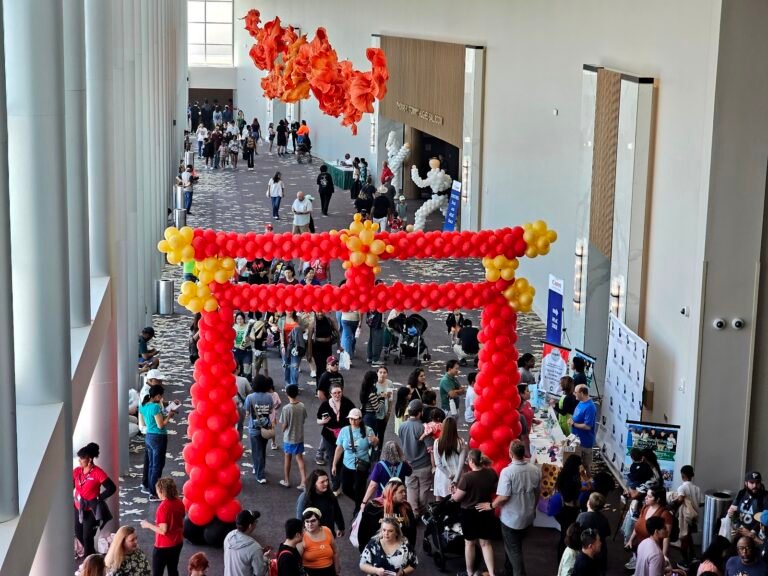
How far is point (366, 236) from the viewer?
1292 cm

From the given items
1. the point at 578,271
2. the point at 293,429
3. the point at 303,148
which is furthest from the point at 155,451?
the point at 303,148

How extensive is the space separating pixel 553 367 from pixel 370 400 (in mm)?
3107

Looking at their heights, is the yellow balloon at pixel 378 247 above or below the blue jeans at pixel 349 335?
above

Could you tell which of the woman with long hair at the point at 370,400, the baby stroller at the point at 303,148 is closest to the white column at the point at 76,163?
the woman with long hair at the point at 370,400

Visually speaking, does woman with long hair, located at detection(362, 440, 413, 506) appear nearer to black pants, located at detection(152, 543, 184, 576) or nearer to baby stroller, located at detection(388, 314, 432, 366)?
black pants, located at detection(152, 543, 184, 576)

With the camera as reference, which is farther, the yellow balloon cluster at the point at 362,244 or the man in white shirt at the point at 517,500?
the yellow balloon cluster at the point at 362,244

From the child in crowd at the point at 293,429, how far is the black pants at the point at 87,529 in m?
2.75

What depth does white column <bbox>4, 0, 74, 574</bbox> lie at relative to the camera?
802cm

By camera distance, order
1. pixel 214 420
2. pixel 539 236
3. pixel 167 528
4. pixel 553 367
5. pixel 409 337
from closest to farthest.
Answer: pixel 167 528, pixel 214 420, pixel 539 236, pixel 553 367, pixel 409 337

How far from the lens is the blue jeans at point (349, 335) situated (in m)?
18.2

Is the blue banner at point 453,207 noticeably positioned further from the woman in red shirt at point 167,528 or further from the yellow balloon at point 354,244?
the woman in red shirt at point 167,528

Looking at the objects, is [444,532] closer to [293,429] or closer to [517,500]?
[517,500]

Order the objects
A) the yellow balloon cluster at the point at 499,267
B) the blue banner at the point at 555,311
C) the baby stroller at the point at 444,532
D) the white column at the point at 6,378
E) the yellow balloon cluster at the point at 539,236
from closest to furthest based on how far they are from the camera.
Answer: the white column at the point at 6,378 < the baby stroller at the point at 444,532 < the yellow balloon cluster at the point at 539,236 < the yellow balloon cluster at the point at 499,267 < the blue banner at the point at 555,311

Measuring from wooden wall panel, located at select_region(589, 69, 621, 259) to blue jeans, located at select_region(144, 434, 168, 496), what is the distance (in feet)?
22.5
